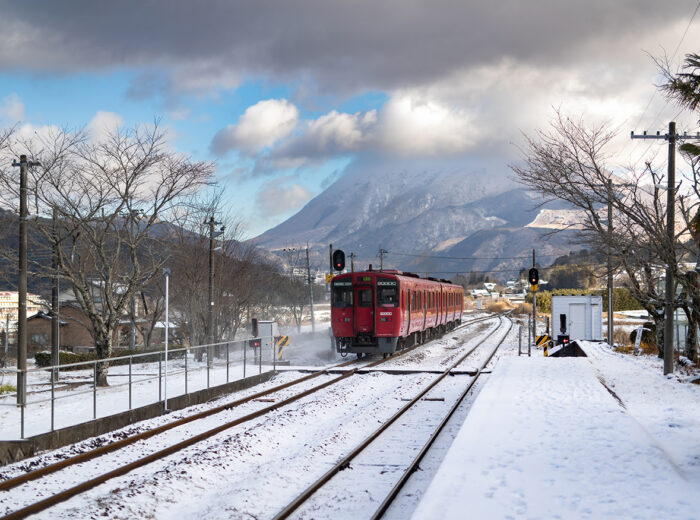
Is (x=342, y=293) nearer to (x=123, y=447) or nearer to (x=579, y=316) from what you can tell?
(x=123, y=447)

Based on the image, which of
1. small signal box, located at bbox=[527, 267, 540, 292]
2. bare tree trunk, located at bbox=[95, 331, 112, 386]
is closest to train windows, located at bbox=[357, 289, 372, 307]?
small signal box, located at bbox=[527, 267, 540, 292]

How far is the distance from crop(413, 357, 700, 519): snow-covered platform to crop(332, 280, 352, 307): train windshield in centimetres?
1230

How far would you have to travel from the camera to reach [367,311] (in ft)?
85.0

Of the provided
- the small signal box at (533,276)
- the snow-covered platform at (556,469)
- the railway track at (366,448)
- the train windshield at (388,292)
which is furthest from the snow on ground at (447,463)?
the small signal box at (533,276)

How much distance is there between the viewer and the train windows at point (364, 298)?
2594cm

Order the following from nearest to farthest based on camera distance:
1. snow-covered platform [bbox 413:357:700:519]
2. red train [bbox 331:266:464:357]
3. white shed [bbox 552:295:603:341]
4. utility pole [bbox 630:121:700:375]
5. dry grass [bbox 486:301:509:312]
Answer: snow-covered platform [bbox 413:357:700:519] → utility pole [bbox 630:121:700:375] → red train [bbox 331:266:464:357] → white shed [bbox 552:295:603:341] → dry grass [bbox 486:301:509:312]

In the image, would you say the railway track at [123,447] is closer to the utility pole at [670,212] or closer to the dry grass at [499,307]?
Result: the utility pole at [670,212]

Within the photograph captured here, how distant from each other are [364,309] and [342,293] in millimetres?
1093

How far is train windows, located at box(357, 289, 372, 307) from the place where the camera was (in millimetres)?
25938

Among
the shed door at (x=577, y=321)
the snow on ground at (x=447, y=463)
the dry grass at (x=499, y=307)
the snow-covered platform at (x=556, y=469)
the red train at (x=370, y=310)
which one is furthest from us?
the dry grass at (x=499, y=307)

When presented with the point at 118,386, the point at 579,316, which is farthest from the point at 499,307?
the point at 118,386

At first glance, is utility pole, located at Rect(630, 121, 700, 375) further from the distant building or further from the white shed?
the distant building

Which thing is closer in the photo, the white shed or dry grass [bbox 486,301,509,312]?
the white shed

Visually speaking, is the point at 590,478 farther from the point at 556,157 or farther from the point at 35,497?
the point at 556,157
